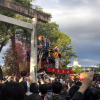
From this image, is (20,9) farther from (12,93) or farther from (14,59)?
(12,93)

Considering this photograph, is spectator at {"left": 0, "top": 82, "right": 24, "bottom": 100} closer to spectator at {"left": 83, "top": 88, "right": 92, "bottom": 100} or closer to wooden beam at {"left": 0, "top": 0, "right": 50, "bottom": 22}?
spectator at {"left": 83, "top": 88, "right": 92, "bottom": 100}

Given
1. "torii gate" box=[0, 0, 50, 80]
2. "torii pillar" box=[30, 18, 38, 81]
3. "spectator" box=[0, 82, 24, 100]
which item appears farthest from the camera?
"torii pillar" box=[30, 18, 38, 81]

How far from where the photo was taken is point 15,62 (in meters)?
17.0

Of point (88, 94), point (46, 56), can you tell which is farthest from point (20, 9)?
point (88, 94)

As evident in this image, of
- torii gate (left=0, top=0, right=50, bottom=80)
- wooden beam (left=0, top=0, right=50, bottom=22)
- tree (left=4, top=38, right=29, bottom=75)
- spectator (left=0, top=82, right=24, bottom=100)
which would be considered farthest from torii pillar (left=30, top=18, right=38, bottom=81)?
spectator (left=0, top=82, right=24, bottom=100)

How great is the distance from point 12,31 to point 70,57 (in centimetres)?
1363

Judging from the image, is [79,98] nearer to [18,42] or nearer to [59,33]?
[18,42]

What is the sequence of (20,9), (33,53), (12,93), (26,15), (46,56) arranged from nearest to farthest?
(12,93) < (20,9) < (26,15) < (33,53) < (46,56)

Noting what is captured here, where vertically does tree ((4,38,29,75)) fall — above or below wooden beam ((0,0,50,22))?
below

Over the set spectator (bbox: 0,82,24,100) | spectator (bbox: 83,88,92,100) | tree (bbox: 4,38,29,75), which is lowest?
spectator (bbox: 83,88,92,100)

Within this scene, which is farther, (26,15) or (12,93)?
(26,15)

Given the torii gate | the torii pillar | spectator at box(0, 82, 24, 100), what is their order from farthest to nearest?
the torii pillar
the torii gate
spectator at box(0, 82, 24, 100)

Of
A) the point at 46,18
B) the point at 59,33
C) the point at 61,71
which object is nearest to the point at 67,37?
the point at 59,33

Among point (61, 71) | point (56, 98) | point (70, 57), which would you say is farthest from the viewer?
point (70, 57)
